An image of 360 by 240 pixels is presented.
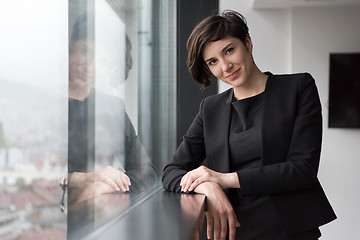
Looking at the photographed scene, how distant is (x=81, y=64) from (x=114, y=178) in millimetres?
459

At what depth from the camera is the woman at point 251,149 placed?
124cm

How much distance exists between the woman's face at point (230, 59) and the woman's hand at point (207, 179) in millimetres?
332

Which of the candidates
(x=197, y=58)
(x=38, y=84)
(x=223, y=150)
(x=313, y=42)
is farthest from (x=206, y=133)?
(x=313, y=42)

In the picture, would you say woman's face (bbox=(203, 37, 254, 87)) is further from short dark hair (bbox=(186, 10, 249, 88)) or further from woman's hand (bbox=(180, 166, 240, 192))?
woman's hand (bbox=(180, 166, 240, 192))

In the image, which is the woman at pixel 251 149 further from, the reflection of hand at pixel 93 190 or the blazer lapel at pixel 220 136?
the reflection of hand at pixel 93 190

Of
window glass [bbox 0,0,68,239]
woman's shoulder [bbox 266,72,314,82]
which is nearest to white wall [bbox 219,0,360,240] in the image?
woman's shoulder [bbox 266,72,314,82]

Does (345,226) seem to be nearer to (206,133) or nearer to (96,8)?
(206,133)

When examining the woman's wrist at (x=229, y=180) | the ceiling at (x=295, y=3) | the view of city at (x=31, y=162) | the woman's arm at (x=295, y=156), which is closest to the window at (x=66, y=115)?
the view of city at (x=31, y=162)

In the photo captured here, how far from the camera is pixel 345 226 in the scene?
3.18 meters

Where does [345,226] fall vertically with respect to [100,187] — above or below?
below

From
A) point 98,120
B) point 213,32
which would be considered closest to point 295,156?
point 213,32

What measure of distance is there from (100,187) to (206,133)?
1.66ft

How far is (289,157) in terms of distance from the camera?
4.20ft

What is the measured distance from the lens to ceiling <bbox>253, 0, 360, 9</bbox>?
9.56 feet
